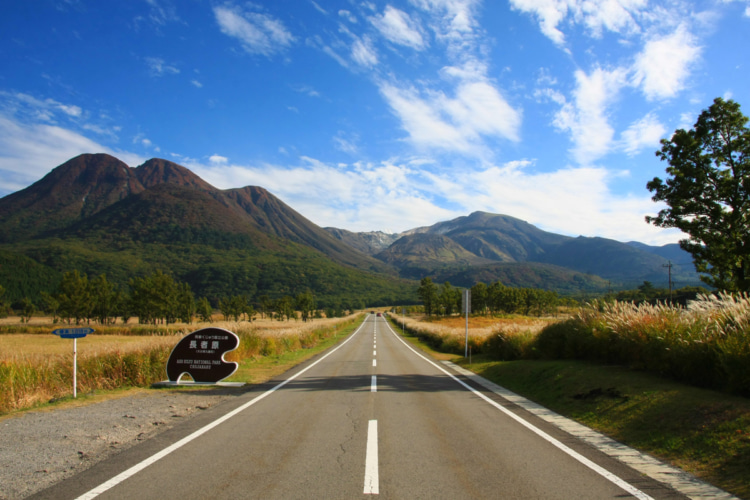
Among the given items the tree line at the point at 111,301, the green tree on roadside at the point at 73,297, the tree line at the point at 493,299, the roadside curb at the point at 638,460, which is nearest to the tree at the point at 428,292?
the tree line at the point at 493,299

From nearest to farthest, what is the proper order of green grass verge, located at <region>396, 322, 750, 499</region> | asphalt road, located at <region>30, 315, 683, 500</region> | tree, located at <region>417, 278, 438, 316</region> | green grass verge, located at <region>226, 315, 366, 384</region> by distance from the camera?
asphalt road, located at <region>30, 315, 683, 500</region> → green grass verge, located at <region>396, 322, 750, 499</region> → green grass verge, located at <region>226, 315, 366, 384</region> → tree, located at <region>417, 278, 438, 316</region>

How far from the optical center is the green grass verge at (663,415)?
15.8 ft

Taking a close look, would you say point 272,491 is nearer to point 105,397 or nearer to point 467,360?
point 105,397

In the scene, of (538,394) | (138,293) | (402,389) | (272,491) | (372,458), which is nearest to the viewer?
(272,491)

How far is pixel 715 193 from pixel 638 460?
Result: 12670 mm

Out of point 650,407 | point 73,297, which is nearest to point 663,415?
point 650,407

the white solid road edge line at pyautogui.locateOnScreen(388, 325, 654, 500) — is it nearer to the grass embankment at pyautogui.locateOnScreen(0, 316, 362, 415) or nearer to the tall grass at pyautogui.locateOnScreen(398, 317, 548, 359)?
the grass embankment at pyautogui.locateOnScreen(0, 316, 362, 415)

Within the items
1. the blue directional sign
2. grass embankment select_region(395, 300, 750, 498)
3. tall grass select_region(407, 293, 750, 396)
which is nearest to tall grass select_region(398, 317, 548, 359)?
tall grass select_region(407, 293, 750, 396)

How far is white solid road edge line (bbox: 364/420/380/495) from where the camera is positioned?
414cm

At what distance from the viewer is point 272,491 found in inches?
160

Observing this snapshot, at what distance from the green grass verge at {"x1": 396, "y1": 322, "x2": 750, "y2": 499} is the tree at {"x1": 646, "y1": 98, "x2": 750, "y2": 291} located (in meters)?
7.14

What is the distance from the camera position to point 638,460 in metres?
5.18

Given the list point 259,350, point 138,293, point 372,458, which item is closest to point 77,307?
point 138,293

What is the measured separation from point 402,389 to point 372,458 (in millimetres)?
5991
